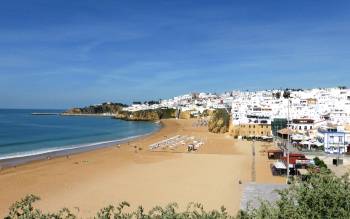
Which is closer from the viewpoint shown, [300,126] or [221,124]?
[300,126]

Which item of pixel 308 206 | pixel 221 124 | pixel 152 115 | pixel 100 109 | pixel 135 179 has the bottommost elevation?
pixel 135 179

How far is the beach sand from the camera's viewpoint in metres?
20.8

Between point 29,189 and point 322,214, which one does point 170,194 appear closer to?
point 29,189

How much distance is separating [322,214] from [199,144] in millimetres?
40369

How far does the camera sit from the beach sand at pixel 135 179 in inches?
821

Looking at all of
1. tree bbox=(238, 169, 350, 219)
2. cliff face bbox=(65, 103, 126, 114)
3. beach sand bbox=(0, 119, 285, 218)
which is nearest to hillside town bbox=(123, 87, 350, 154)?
beach sand bbox=(0, 119, 285, 218)

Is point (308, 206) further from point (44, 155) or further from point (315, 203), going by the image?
point (44, 155)

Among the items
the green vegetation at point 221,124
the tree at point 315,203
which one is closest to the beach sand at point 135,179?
the tree at point 315,203

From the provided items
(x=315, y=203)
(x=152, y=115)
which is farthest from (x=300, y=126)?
(x=152, y=115)

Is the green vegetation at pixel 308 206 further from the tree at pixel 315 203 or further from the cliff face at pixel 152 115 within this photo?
the cliff face at pixel 152 115

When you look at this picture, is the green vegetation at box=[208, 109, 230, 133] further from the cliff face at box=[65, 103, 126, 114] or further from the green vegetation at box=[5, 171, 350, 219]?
the cliff face at box=[65, 103, 126, 114]

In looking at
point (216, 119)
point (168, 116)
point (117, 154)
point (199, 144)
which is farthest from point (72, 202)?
point (168, 116)

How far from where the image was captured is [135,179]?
89.1ft

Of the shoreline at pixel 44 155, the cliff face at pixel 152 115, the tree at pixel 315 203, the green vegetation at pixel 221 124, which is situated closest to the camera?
the tree at pixel 315 203
